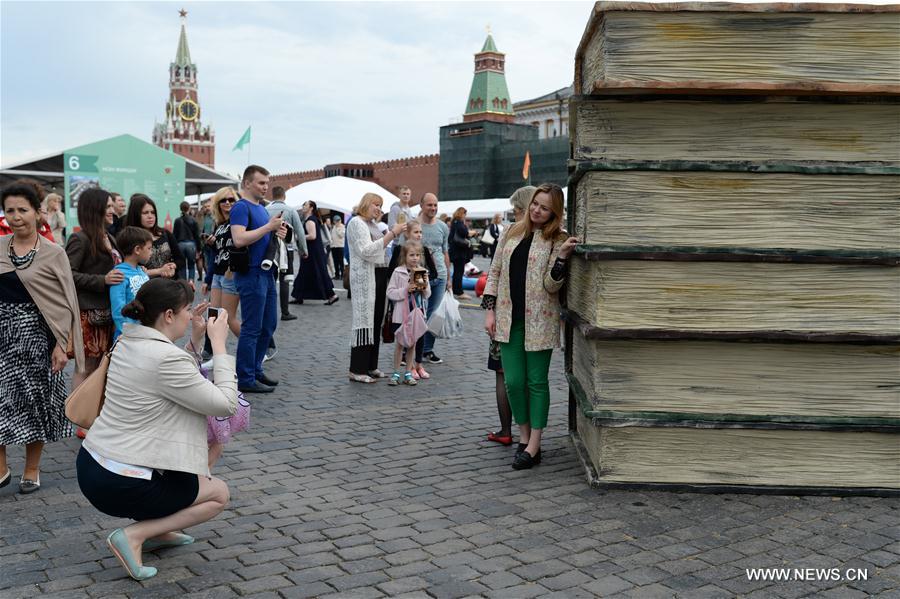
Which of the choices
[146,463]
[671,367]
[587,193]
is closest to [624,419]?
[671,367]

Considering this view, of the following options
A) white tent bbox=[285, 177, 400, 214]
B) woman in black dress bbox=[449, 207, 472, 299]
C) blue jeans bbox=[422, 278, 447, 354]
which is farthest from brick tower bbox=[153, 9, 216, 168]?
blue jeans bbox=[422, 278, 447, 354]

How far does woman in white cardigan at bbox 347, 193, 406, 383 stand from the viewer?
768 cm

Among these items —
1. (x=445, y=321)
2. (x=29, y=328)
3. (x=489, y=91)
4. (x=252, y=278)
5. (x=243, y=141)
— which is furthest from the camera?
(x=489, y=91)

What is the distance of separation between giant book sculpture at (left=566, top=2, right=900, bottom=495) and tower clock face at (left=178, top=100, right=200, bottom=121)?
527 ft

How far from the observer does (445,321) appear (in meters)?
8.41

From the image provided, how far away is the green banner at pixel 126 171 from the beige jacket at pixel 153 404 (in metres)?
15.1

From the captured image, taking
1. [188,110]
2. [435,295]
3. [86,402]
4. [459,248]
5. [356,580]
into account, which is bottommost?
[356,580]

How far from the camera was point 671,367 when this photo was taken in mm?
4520

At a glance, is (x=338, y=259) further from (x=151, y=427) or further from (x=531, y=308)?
(x=151, y=427)

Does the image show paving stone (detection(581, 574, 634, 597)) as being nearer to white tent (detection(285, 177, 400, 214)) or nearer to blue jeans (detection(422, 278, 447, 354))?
blue jeans (detection(422, 278, 447, 354))

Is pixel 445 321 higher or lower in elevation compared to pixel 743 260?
lower

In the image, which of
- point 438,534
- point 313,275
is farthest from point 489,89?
point 438,534

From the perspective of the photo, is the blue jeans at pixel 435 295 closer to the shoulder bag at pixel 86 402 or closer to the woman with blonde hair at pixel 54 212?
the woman with blonde hair at pixel 54 212

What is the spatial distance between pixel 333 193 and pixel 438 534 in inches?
685
